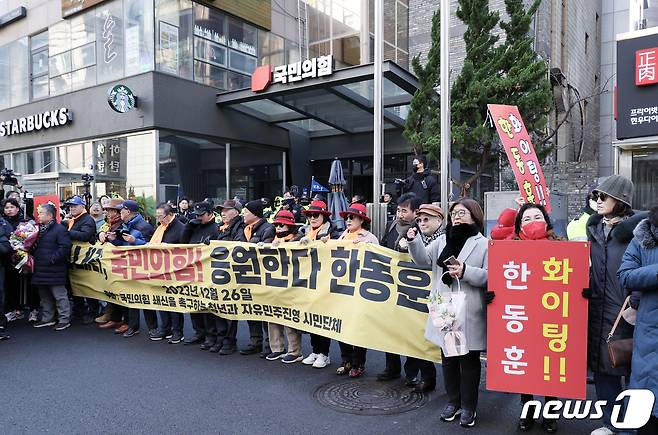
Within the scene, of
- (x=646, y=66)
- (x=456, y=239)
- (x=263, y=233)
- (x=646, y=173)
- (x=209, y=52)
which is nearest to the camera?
(x=456, y=239)

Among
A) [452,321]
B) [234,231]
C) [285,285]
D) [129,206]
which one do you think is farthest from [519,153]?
[129,206]

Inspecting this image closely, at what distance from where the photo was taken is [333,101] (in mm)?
15219

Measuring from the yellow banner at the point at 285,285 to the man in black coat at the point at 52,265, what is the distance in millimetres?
260

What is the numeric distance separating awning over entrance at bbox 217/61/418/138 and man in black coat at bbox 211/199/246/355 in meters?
7.56

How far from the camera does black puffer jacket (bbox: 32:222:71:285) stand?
6.95 meters

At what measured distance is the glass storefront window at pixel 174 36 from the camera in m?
14.7

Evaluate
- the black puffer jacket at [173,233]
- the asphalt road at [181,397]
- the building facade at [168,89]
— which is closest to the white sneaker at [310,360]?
the asphalt road at [181,397]

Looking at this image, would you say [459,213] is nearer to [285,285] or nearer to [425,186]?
[285,285]

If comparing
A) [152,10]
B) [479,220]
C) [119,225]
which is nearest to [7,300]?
[119,225]

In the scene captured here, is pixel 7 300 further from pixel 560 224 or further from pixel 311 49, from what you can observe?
pixel 311 49

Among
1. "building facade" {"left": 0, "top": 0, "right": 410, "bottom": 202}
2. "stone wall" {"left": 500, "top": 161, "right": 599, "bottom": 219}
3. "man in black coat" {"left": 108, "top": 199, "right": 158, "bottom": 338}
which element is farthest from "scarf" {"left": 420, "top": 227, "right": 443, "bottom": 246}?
"stone wall" {"left": 500, "top": 161, "right": 599, "bottom": 219}

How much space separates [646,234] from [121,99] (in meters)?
14.5

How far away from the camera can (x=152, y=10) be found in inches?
573

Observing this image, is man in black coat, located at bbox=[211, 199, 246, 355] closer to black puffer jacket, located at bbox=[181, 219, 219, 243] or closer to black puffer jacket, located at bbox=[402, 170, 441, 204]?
black puffer jacket, located at bbox=[181, 219, 219, 243]
